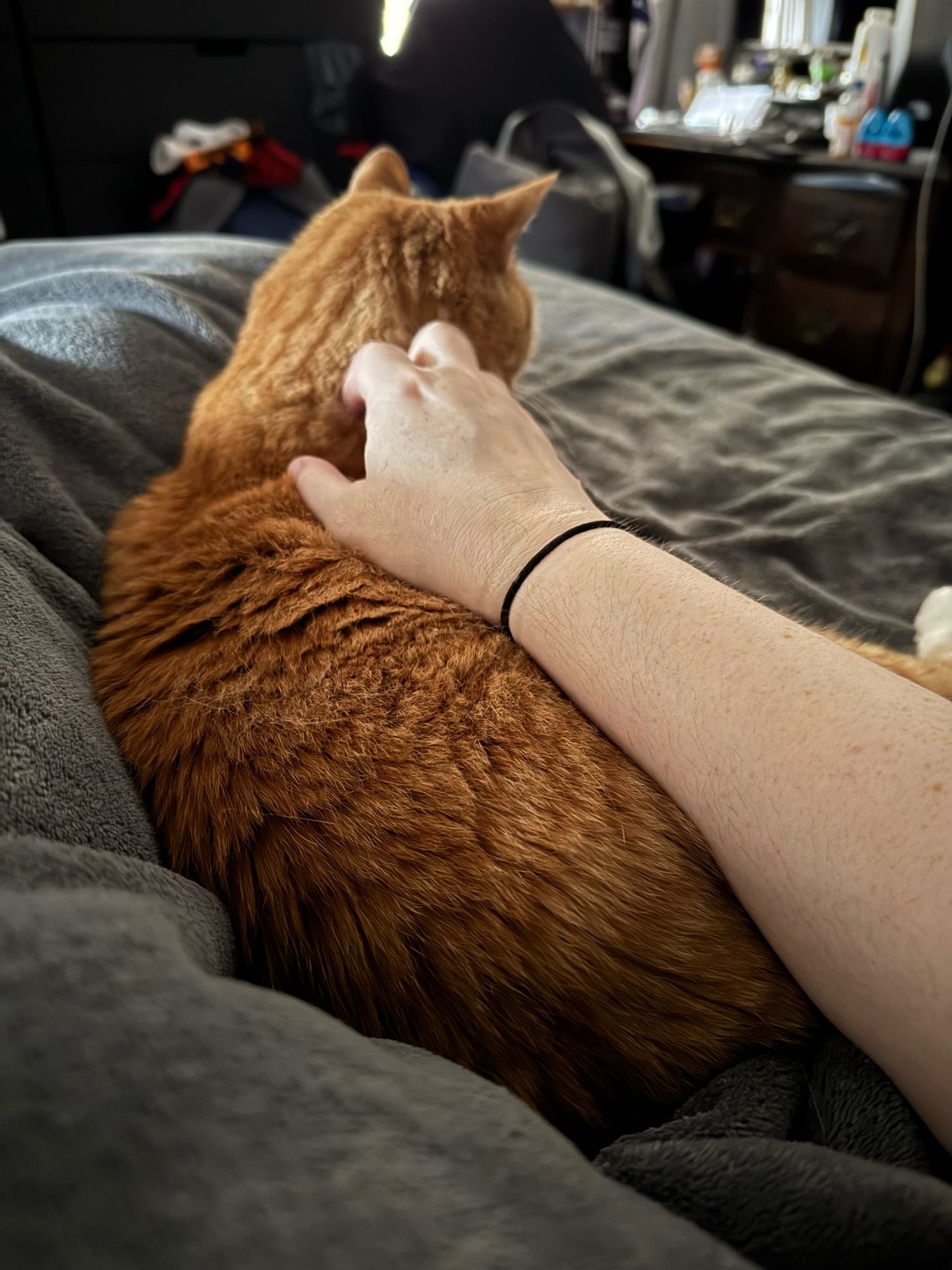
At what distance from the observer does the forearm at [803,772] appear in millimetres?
401

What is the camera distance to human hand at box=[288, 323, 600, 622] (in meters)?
0.64

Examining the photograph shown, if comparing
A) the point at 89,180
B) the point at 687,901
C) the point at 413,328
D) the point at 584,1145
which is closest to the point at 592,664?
the point at 687,901

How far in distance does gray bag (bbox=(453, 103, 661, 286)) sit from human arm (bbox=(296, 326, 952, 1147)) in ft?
6.87

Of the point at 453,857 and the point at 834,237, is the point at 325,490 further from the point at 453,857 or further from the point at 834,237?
the point at 834,237

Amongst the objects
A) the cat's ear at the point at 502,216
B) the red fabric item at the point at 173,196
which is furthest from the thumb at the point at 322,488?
the red fabric item at the point at 173,196

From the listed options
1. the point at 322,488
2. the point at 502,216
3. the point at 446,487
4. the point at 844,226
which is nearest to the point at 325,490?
the point at 322,488

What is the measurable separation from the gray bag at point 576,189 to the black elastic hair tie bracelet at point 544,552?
217 centimetres

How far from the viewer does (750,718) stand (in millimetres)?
466

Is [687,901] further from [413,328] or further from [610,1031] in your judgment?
[413,328]

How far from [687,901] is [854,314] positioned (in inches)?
103

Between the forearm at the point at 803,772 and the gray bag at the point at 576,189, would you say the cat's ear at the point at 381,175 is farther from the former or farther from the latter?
the gray bag at the point at 576,189

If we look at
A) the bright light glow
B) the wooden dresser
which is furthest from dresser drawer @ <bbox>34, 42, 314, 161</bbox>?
the wooden dresser

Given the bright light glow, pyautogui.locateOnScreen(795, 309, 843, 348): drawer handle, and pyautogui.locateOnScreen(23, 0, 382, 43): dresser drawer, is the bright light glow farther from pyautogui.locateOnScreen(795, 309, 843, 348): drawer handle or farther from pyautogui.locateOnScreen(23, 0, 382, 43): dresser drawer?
pyautogui.locateOnScreen(795, 309, 843, 348): drawer handle

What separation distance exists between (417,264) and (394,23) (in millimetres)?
2616
